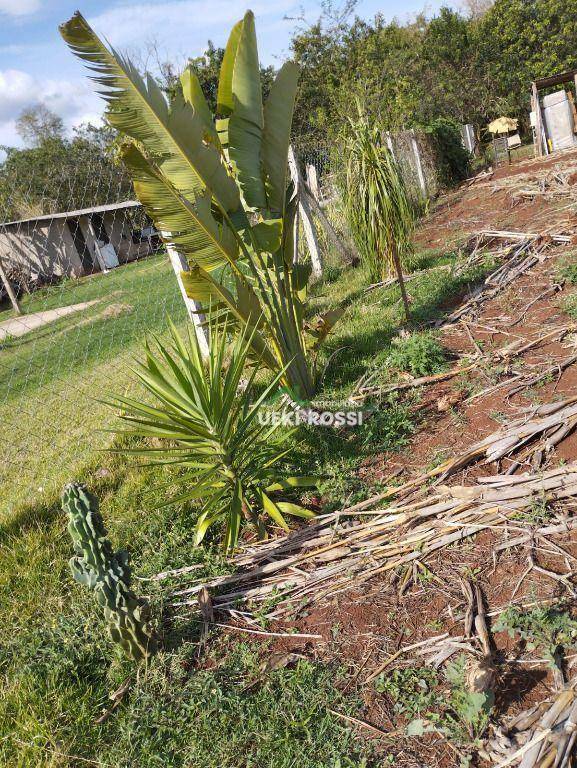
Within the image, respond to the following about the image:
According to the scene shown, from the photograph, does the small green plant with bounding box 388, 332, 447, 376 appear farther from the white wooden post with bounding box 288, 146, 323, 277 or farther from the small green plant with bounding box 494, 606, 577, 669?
the white wooden post with bounding box 288, 146, 323, 277

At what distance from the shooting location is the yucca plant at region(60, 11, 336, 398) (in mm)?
3361

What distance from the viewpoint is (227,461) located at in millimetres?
3316

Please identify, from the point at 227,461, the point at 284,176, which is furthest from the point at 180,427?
the point at 284,176

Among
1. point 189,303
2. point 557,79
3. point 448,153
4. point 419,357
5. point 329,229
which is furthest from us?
point 448,153

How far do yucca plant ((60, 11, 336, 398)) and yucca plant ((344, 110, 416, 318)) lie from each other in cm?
141

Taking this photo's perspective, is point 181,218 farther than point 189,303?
No

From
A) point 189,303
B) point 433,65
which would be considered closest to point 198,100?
point 189,303

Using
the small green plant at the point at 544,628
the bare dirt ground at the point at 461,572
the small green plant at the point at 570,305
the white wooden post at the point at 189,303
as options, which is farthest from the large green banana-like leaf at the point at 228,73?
the small green plant at the point at 544,628

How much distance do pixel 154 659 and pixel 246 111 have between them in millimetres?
3616

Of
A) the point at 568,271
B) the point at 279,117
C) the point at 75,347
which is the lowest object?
the point at 568,271

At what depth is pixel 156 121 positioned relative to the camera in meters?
3.40

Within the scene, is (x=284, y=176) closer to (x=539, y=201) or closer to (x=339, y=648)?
(x=339, y=648)

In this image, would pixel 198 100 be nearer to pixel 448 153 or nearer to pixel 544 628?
pixel 544 628

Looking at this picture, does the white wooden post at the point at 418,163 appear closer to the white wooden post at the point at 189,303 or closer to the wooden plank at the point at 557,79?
the wooden plank at the point at 557,79
